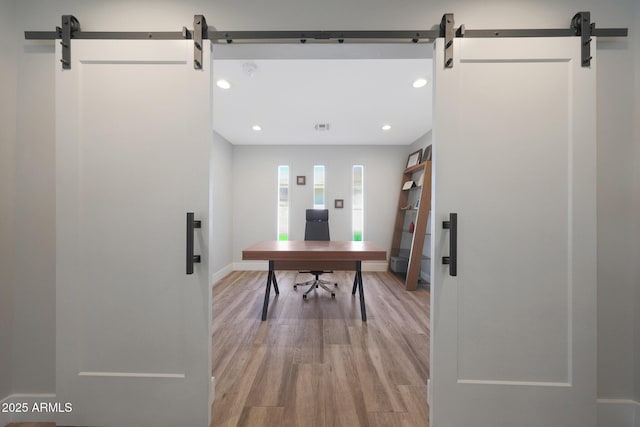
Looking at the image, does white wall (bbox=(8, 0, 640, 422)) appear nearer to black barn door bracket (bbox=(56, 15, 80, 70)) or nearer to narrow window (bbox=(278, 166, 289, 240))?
black barn door bracket (bbox=(56, 15, 80, 70))

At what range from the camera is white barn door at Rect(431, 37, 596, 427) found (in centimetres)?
116

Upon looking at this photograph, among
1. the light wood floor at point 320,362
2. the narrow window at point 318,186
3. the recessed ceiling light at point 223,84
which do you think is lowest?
the light wood floor at point 320,362

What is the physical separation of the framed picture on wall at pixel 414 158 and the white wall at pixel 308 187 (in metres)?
0.18

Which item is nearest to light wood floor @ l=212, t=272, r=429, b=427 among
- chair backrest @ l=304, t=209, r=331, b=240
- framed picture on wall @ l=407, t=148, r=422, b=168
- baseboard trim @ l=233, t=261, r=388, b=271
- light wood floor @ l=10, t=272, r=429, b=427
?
light wood floor @ l=10, t=272, r=429, b=427

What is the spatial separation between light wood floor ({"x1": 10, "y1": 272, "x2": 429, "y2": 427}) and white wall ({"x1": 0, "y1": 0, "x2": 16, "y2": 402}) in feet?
1.55

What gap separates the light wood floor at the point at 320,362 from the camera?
4.25 feet

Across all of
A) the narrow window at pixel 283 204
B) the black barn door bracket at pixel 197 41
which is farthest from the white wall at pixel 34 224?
the narrow window at pixel 283 204

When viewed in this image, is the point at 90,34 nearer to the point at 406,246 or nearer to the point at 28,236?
the point at 28,236

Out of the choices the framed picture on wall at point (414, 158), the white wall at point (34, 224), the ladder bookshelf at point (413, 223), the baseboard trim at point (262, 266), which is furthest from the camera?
the baseboard trim at point (262, 266)

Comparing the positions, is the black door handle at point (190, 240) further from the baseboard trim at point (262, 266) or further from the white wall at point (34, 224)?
the baseboard trim at point (262, 266)

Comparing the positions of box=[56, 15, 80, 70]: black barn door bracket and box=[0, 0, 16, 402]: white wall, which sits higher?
box=[56, 15, 80, 70]: black barn door bracket

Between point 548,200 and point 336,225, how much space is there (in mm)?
3661

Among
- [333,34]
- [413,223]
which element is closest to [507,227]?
[333,34]

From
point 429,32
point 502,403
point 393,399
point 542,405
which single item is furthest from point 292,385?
point 429,32
